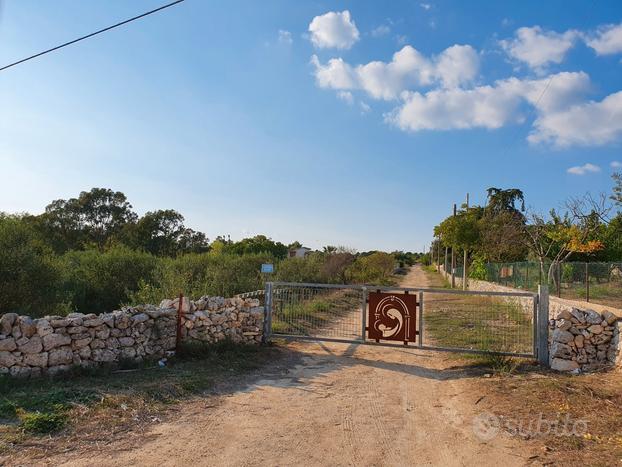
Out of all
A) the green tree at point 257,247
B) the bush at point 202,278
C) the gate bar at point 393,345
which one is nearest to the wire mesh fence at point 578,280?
the gate bar at point 393,345

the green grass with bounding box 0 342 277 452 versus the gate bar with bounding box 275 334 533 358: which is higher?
the gate bar with bounding box 275 334 533 358

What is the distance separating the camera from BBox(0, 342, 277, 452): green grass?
5.18 meters

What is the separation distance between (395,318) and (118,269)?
14525mm

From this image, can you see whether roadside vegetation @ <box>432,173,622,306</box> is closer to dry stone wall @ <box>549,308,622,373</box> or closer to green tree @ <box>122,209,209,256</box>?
dry stone wall @ <box>549,308,622,373</box>

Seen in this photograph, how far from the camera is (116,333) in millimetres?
7832

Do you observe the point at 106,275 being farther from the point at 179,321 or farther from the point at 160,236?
the point at 160,236

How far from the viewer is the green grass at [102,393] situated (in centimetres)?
518

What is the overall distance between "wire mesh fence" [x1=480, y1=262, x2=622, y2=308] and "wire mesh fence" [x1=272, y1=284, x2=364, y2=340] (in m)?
8.18

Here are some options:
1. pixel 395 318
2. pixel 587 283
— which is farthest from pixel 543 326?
pixel 587 283

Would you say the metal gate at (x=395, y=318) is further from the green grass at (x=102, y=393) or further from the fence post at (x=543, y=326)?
the green grass at (x=102, y=393)

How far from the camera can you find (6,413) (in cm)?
538

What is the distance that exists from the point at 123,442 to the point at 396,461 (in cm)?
294

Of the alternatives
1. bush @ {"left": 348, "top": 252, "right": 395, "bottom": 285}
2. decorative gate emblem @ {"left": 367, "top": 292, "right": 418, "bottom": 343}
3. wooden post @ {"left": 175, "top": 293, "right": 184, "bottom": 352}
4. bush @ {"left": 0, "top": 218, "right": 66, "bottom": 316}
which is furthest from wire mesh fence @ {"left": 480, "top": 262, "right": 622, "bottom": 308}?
bush @ {"left": 0, "top": 218, "right": 66, "bottom": 316}

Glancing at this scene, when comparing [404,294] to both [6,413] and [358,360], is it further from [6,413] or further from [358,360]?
Result: [6,413]
